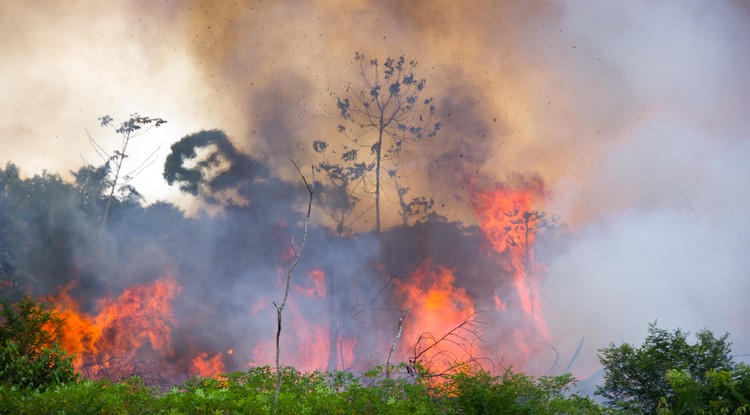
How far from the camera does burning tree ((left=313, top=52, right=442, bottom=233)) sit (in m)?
23.5

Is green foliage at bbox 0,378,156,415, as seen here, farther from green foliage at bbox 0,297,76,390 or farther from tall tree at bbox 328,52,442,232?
tall tree at bbox 328,52,442,232

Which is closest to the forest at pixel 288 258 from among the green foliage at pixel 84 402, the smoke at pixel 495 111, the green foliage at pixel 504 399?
the smoke at pixel 495 111

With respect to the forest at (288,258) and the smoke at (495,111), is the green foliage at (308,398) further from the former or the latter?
the smoke at (495,111)

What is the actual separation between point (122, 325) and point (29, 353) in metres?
11.0

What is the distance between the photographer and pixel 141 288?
20.2 metres

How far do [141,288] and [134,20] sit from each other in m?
9.42

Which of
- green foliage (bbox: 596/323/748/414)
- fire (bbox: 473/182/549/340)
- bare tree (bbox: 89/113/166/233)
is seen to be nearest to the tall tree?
fire (bbox: 473/182/549/340)

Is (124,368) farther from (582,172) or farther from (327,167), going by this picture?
(582,172)

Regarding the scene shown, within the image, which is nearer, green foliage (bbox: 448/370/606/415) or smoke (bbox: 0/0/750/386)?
green foliage (bbox: 448/370/606/415)

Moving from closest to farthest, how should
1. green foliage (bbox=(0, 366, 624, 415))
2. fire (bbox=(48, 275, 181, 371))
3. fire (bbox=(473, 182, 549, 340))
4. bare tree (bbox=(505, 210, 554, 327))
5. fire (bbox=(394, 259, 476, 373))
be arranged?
green foliage (bbox=(0, 366, 624, 415)) → fire (bbox=(48, 275, 181, 371)) → fire (bbox=(394, 259, 476, 373)) → fire (bbox=(473, 182, 549, 340)) → bare tree (bbox=(505, 210, 554, 327))

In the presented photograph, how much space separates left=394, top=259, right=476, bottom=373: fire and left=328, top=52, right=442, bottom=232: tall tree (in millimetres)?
3195

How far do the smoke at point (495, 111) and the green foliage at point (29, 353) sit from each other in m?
11.5

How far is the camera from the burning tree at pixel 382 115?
23531 millimetres

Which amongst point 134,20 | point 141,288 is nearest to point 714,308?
point 141,288
